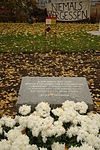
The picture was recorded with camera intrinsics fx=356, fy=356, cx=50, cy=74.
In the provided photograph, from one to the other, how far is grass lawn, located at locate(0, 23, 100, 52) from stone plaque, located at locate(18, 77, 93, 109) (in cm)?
665

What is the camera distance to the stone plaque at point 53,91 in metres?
6.52

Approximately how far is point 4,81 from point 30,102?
3799mm

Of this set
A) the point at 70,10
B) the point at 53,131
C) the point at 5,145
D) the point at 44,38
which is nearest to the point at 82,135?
the point at 53,131

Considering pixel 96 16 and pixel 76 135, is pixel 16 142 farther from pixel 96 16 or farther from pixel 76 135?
pixel 96 16

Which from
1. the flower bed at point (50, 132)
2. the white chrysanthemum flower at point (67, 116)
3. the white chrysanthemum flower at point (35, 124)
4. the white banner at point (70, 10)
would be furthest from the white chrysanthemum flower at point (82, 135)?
the white banner at point (70, 10)

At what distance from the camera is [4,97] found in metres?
8.80

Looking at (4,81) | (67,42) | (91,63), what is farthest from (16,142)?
(67,42)

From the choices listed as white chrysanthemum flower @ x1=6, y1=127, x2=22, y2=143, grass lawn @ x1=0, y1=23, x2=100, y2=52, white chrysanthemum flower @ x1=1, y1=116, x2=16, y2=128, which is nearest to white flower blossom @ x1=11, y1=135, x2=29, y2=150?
white chrysanthemum flower @ x1=6, y1=127, x2=22, y2=143

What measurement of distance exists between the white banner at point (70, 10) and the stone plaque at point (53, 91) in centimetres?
1088

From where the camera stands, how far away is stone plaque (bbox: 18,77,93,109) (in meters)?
6.52

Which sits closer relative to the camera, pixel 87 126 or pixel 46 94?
pixel 87 126

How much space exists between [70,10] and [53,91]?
38.2 ft

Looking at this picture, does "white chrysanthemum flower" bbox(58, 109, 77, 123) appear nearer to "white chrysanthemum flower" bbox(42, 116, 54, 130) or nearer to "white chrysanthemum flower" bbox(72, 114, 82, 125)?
"white chrysanthemum flower" bbox(72, 114, 82, 125)

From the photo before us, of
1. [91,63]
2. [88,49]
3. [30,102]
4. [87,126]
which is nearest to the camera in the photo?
[87,126]
